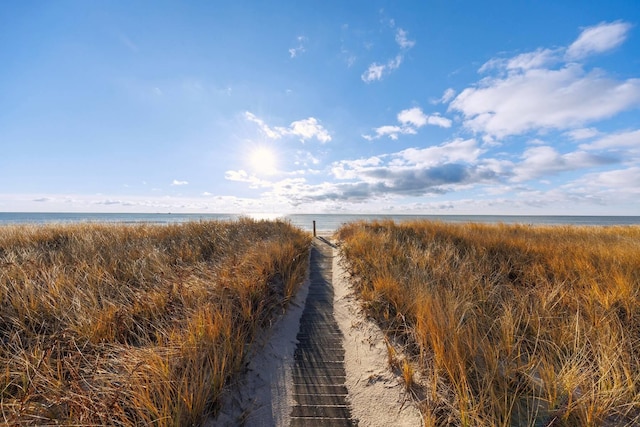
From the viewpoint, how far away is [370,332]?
432cm

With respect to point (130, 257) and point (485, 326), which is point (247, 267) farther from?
point (485, 326)

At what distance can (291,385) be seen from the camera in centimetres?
318

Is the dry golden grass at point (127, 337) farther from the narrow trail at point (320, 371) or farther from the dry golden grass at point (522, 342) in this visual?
the dry golden grass at point (522, 342)

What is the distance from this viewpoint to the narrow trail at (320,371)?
9.14ft

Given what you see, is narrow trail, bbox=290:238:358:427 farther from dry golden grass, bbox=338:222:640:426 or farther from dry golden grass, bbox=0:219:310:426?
dry golden grass, bbox=338:222:640:426

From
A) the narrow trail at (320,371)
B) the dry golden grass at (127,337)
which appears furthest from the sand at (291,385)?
the dry golden grass at (127,337)

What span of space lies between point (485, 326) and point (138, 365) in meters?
4.60

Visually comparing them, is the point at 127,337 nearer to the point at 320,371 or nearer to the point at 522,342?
the point at 320,371

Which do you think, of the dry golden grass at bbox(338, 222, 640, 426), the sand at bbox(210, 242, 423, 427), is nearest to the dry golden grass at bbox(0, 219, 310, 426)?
the sand at bbox(210, 242, 423, 427)

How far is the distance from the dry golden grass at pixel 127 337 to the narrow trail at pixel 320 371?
81 centimetres

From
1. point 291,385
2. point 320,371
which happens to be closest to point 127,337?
point 291,385

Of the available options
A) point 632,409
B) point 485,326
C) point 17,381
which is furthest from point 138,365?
point 632,409

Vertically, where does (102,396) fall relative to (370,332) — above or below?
above

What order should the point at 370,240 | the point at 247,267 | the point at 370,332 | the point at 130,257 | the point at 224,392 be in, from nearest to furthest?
1. the point at 224,392
2. the point at 370,332
3. the point at 247,267
4. the point at 130,257
5. the point at 370,240
